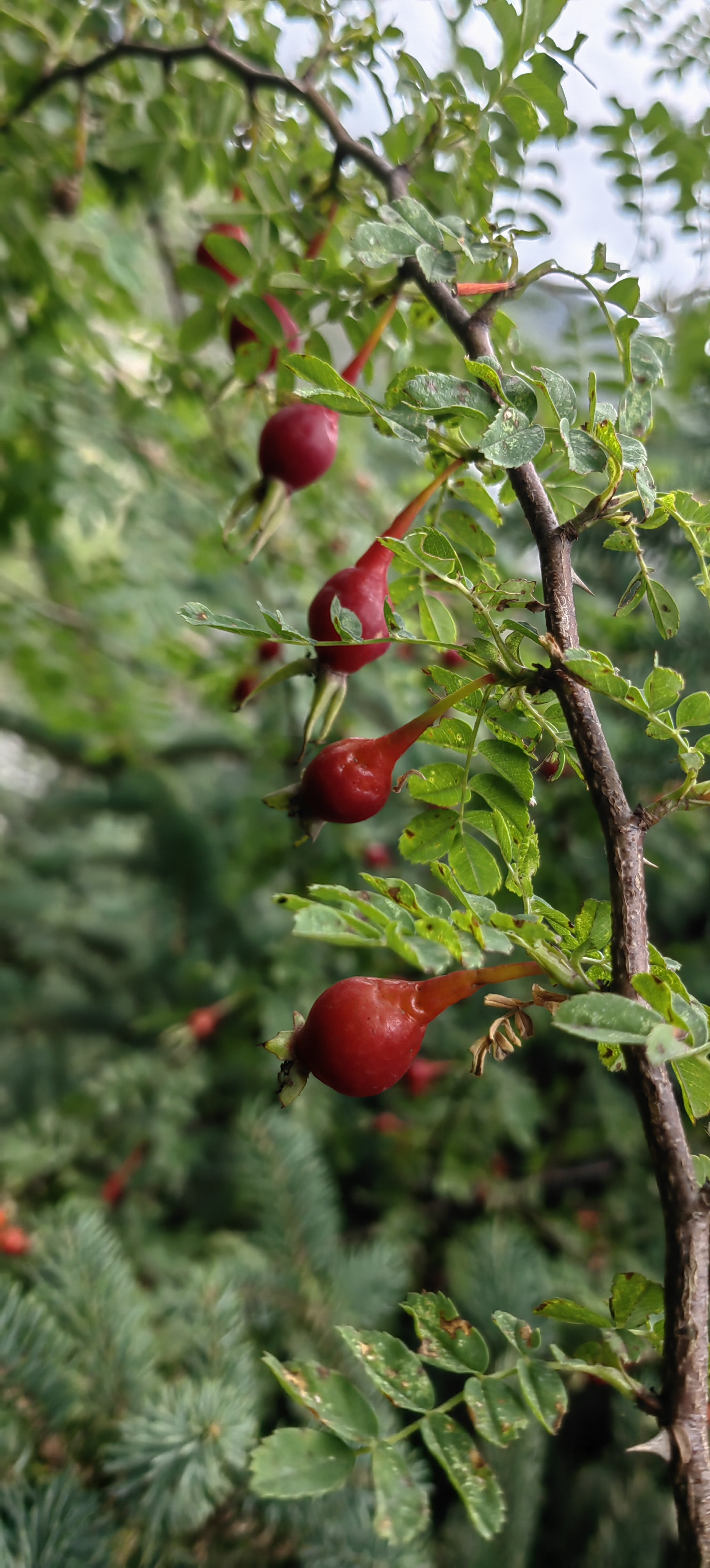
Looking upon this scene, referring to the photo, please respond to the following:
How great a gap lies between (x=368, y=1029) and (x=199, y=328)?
399mm

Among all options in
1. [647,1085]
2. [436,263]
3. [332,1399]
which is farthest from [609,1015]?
[436,263]

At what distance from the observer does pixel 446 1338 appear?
26 cm

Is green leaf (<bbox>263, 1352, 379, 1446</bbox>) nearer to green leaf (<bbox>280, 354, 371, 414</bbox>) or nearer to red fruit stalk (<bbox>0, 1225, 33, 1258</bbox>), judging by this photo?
green leaf (<bbox>280, 354, 371, 414</bbox>)

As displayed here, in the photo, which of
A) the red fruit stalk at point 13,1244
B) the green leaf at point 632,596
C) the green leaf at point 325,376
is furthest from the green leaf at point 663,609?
the red fruit stalk at point 13,1244

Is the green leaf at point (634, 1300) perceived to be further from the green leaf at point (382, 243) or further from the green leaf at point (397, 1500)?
the green leaf at point (382, 243)

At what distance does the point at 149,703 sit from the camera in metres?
1.35

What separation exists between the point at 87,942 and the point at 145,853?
0.52 ft

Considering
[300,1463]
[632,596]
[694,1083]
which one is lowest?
[300,1463]

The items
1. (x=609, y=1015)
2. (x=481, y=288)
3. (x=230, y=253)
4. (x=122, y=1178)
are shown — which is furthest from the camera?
(x=122, y=1178)

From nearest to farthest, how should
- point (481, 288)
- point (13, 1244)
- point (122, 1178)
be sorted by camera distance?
point (481, 288) → point (13, 1244) → point (122, 1178)

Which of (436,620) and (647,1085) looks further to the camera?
(436,620)

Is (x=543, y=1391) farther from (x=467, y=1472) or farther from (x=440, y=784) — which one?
(x=440, y=784)

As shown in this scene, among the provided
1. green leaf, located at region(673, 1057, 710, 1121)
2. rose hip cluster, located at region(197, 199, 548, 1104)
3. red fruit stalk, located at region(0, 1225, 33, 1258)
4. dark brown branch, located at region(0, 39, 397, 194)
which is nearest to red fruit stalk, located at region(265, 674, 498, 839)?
rose hip cluster, located at region(197, 199, 548, 1104)

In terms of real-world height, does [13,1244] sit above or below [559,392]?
below
